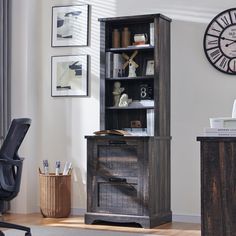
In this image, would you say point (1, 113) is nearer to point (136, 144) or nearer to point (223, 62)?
point (136, 144)

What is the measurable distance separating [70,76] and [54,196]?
1.30 meters

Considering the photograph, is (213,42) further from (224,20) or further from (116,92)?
(116,92)

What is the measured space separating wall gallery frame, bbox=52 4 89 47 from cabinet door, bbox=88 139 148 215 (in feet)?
4.30

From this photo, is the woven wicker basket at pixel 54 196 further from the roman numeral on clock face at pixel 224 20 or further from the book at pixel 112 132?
the roman numeral on clock face at pixel 224 20

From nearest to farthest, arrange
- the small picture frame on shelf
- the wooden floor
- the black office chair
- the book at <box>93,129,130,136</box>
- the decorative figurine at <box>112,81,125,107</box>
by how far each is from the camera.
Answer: the black office chair < the wooden floor < the book at <box>93,129,130,136</box> < the small picture frame on shelf < the decorative figurine at <box>112,81,125,107</box>

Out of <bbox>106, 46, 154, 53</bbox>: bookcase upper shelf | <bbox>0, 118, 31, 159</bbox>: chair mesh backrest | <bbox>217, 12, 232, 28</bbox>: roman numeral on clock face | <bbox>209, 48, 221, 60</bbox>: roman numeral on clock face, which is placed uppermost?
<bbox>217, 12, 232, 28</bbox>: roman numeral on clock face

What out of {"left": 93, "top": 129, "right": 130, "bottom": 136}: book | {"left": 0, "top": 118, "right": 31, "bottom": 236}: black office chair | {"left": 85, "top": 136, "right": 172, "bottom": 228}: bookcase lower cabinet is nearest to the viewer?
{"left": 0, "top": 118, "right": 31, "bottom": 236}: black office chair

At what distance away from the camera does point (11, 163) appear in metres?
4.32

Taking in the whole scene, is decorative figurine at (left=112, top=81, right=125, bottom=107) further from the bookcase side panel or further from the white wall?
the bookcase side panel

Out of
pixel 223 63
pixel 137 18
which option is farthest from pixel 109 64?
pixel 223 63

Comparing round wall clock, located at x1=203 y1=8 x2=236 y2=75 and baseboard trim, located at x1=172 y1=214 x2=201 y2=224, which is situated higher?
round wall clock, located at x1=203 y1=8 x2=236 y2=75

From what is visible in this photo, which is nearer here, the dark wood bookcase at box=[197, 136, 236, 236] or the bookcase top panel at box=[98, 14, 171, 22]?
the dark wood bookcase at box=[197, 136, 236, 236]

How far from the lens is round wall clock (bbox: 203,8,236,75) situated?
18.0 ft

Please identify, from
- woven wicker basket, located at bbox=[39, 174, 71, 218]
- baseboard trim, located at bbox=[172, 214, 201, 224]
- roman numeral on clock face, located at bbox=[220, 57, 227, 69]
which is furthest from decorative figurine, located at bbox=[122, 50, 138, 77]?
baseboard trim, located at bbox=[172, 214, 201, 224]
